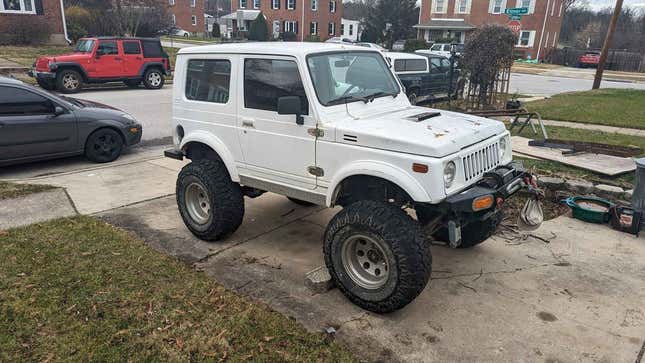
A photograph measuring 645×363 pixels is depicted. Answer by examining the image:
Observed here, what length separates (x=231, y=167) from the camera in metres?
4.71

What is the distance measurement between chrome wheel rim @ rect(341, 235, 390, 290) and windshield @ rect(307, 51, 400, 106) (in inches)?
48.6

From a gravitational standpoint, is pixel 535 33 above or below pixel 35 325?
above

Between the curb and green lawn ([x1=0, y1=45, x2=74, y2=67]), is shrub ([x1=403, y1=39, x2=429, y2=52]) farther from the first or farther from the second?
the curb

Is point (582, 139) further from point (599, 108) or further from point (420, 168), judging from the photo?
point (420, 168)

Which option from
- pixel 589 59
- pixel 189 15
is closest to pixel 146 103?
pixel 589 59

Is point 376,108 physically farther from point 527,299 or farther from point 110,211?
point 110,211

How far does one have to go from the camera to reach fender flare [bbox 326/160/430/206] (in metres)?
3.40

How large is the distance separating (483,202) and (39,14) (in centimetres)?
2985

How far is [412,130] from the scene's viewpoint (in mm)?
3750

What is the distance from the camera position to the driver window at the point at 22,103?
718 cm

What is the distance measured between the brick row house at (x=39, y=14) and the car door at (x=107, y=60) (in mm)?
13537

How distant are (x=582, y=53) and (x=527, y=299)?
46333mm

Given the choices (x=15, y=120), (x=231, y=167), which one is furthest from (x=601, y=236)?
(x=15, y=120)

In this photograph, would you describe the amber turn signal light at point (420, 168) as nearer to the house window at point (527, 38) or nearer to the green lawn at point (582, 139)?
the green lawn at point (582, 139)
